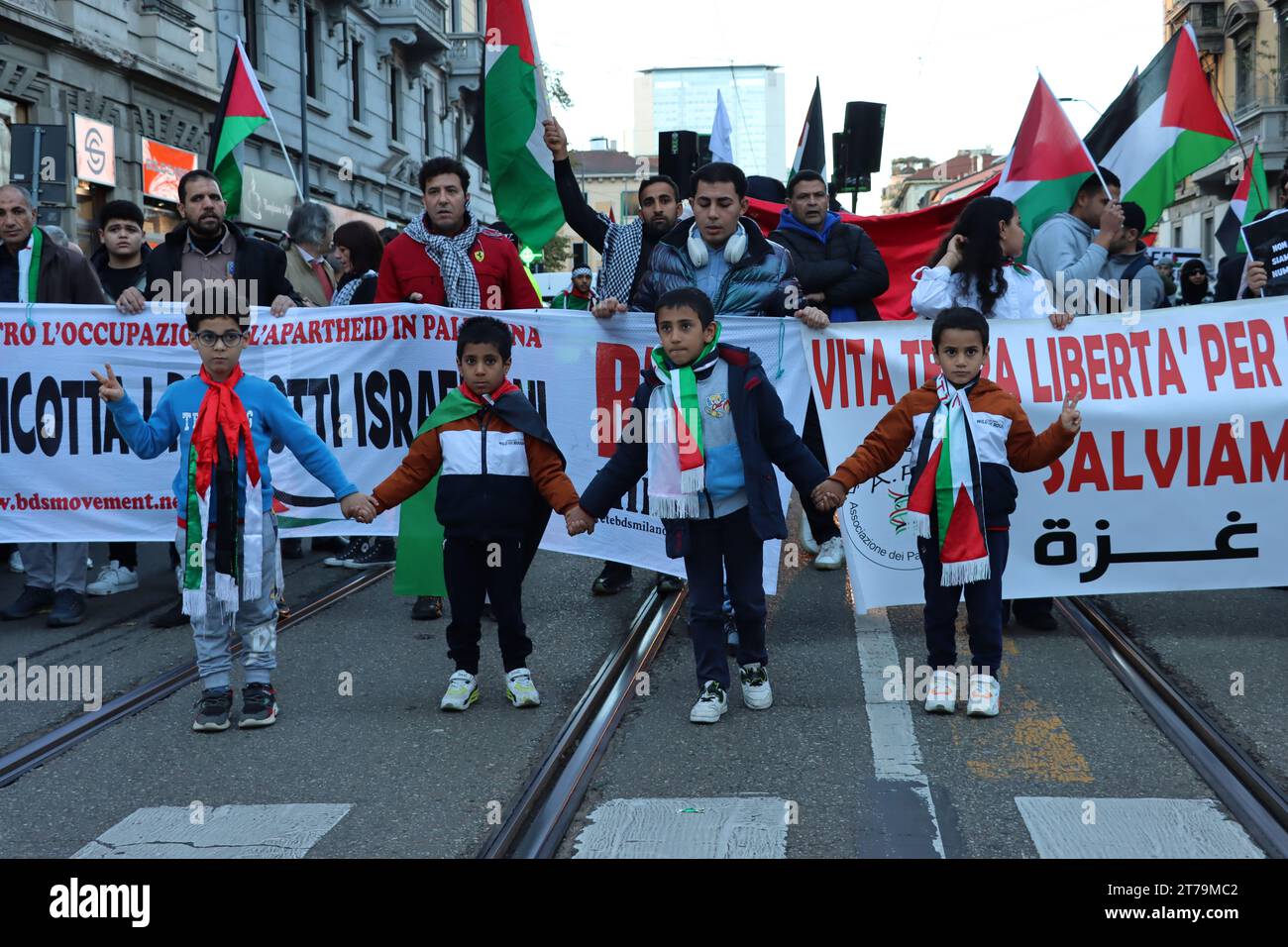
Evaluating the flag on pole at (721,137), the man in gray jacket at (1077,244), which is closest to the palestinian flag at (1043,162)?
the man in gray jacket at (1077,244)

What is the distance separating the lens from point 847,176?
1619 cm

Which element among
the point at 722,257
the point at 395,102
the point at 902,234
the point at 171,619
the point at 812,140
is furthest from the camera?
the point at 395,102

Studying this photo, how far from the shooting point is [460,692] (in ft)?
17.4

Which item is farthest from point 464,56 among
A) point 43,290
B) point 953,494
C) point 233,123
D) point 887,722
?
point 887,722

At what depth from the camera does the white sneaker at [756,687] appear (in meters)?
5.21

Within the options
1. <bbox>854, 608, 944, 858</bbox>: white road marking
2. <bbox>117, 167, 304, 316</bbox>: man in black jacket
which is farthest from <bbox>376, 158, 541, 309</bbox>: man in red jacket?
<bbox>854, 608, 944, 858</bbox>: white road marking

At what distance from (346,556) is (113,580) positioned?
4.56ft

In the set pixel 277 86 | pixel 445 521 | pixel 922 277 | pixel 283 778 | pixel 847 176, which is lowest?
pixel 283 778

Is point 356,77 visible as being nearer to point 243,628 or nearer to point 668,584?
point 668,584

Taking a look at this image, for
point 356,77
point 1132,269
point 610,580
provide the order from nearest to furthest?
point 610,580, point 1132,269, point 356,77

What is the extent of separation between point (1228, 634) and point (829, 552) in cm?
237

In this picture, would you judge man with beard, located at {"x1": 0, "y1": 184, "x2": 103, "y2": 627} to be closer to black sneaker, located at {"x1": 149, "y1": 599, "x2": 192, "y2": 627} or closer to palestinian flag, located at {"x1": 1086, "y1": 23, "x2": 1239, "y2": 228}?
black sneaker, located at {"x1": 149, "y1": 599, "x2": 192, "y2": 627}
